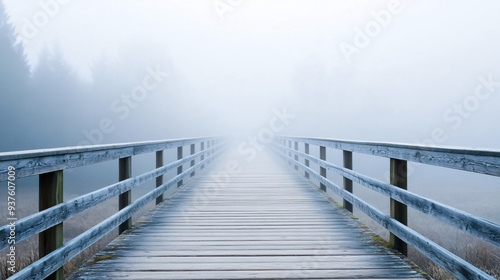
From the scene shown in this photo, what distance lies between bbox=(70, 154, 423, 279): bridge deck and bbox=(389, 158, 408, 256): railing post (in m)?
0.15

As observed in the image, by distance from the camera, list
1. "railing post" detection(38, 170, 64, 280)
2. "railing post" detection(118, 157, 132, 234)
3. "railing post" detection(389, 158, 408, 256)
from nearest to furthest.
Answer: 1. "railing post" detection(38, 170, 64, 280)
2. "railing post" detection(389, 158, 408, 256)
3. "railing post" detection(118, 157, 132, 234)

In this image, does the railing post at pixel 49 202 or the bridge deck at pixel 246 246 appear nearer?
the railing post at pixel 49 202

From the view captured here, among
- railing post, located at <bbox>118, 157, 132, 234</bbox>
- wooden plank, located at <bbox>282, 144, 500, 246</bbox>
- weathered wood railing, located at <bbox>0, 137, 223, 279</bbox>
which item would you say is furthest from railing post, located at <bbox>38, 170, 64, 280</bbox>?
wooden plank, located at <bbox>282, 144, 500, 246</bbox>

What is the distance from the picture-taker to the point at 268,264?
297cm

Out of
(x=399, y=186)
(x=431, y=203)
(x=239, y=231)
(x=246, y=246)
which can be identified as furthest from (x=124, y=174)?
(x=431, y=203)

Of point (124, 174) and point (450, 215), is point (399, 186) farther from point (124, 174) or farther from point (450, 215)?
point (124, 174)

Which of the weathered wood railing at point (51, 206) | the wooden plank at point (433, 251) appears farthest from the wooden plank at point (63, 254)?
the wooden plank at point (433, 251)

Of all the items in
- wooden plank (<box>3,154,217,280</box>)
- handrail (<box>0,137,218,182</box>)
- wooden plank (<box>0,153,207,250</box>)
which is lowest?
wooden plank (<box>3,154,217,280</box>)

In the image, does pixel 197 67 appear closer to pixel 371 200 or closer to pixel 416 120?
pixel 416 120

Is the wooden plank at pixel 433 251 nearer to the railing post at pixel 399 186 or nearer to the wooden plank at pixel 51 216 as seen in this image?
the railing post at pixel 399 186

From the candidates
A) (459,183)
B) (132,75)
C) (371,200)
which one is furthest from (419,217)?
(132,75)

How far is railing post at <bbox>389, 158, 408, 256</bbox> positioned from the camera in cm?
314

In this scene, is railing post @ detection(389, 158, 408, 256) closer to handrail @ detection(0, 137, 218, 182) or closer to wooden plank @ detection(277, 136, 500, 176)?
wooden plank @ detection(277, 136, 500, 176)

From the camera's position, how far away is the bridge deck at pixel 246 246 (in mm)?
2797
